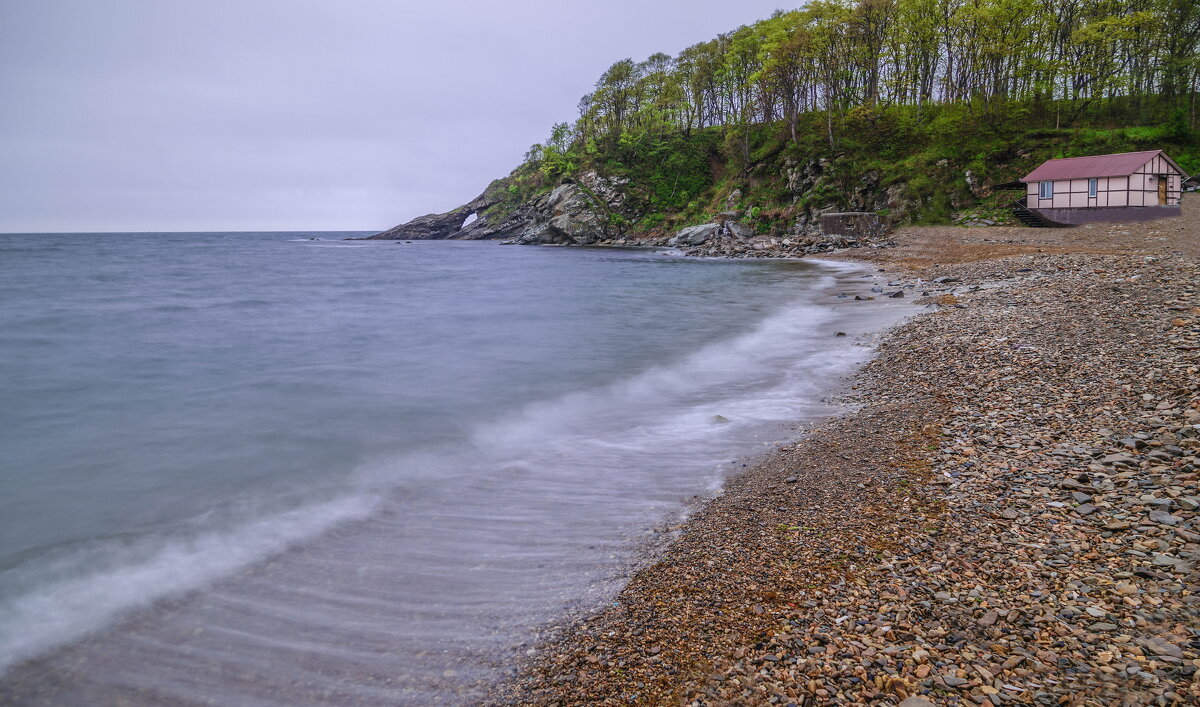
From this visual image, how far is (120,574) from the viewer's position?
5.29m

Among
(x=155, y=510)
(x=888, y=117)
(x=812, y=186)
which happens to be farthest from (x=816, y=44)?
(x=155, y=510)

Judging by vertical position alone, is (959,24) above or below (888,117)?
above

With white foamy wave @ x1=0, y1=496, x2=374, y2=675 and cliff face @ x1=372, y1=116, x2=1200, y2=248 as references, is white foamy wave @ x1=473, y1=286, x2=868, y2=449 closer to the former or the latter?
white foamy wave @ x1=0, y1=496, x2=374, y2=675

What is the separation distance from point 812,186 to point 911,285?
28.0 m

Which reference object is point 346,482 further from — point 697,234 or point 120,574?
point 697,234

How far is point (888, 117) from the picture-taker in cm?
4728

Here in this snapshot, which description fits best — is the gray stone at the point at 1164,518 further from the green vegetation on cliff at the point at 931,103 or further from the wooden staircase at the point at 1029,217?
the green vegetation on cliff at the point at 931,103

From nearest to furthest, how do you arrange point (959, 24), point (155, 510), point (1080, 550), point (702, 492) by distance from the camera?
point (1080, 550) < point (702, 492) < point (155, 510) < point (959, 24)

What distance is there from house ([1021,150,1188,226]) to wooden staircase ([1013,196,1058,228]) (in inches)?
4.9

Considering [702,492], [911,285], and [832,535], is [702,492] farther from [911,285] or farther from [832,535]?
[911,285]

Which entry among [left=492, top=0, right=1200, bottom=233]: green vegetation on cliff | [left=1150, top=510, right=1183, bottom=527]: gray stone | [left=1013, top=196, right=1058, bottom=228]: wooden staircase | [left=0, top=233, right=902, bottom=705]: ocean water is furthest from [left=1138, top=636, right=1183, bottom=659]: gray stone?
[left=492, top=0, right=1200, bottom=233]: green vegetation on cliff

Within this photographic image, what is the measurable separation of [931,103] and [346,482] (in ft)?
180

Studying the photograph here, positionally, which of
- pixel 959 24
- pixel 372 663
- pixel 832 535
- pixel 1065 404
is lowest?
pixel 372 663

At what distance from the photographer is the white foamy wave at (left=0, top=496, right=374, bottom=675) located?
456 centimetres
